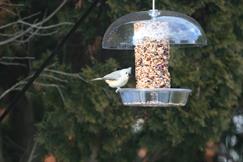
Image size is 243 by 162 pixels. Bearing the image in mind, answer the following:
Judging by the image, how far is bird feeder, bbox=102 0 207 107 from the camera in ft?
10.0

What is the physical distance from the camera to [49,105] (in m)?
5.33

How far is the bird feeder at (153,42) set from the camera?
10.0ft

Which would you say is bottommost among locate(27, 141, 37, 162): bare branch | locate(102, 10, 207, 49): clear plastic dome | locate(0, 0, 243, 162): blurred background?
locate(27, 141, 37, 162): bare branch

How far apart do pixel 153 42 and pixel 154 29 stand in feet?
0.72

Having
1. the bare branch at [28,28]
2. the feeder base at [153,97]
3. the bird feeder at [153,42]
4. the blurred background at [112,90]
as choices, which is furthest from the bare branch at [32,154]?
the feeder base at [153,97]

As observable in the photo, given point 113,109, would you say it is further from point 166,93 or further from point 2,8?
point 166,93

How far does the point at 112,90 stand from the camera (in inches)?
203

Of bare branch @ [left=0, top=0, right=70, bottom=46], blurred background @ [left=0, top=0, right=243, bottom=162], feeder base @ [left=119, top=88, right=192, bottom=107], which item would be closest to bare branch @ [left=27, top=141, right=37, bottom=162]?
blurred background @ [left=0, top=0, right=243, bottom=162]

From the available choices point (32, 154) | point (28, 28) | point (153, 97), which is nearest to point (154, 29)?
point (153, 97)

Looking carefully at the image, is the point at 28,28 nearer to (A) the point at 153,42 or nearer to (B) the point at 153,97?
(A) the point at 153,42

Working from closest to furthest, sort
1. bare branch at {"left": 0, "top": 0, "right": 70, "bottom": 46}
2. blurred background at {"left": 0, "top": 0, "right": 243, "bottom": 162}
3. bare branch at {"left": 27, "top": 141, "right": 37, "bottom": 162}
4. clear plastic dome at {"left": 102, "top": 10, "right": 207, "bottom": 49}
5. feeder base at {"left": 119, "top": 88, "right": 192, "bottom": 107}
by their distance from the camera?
feeder base at {"left": 119, "top": 88, "right": 192, "bottom": 107}
clear plastic dome at {"left": 102, "top": 10, "right": 207, "bottom": 49}
bare branch at {"left": 0, "top": 0, "right": 70, "bottom": 46}
blurred background at {"left": 0, "top": 0, "right": 243, "bottom": 162}
bare branch at {"left": 27, "top": 141, "right": 37, "bottom": 162}

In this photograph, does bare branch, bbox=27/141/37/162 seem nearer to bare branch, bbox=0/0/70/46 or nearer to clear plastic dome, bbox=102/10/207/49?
bare branch, bbox=0/0/70/46

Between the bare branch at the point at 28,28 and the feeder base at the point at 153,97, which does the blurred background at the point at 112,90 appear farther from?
the feeder base at the point at 153,97

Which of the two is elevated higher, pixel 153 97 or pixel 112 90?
pixel 153 97
